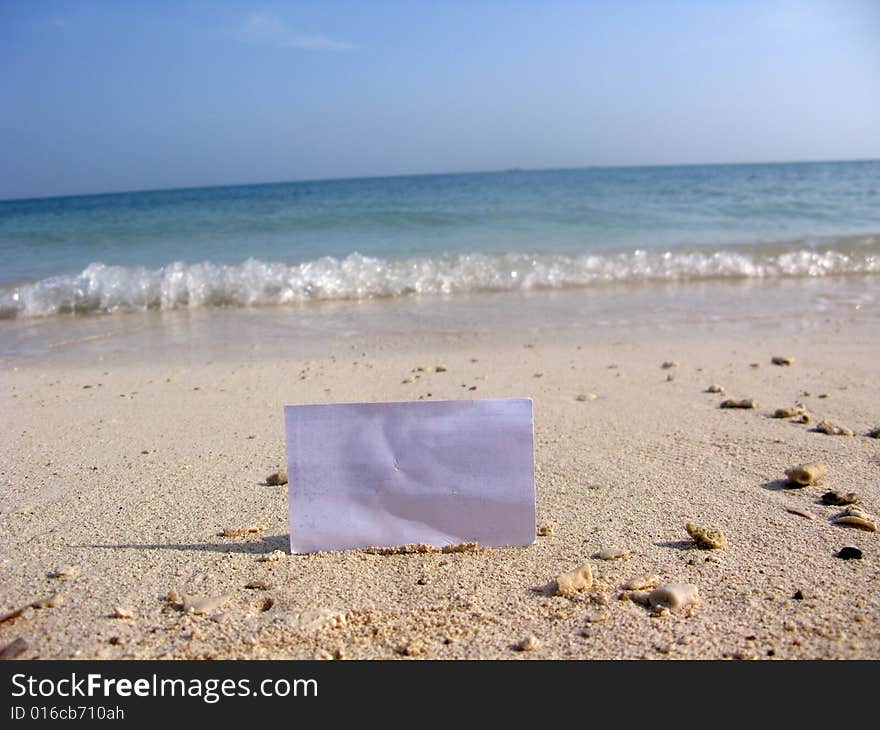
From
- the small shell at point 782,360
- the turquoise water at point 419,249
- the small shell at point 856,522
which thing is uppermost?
the turquoise water at point 419,249

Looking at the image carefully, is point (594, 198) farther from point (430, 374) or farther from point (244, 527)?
point (244, 527)

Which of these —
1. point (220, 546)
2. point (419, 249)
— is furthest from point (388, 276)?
point (220, 546)

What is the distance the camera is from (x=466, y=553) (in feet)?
6.63

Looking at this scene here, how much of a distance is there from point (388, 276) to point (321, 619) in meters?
6.85

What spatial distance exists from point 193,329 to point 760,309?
4.48 meters

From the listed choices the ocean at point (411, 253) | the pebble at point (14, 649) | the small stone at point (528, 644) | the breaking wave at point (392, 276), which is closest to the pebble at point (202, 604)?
the pebble at point (14, 649)

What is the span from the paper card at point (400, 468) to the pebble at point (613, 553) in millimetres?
244

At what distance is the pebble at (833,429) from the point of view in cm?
297

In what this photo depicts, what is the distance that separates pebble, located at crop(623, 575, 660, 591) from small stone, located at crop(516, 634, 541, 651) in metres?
0.33

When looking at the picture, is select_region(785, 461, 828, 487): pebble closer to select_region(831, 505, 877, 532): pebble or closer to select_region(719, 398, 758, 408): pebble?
select_region(831, 505, 877, 532): pebble

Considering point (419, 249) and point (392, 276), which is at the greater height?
point (419, 249)

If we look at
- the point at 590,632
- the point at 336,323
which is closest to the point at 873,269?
the point at 336,323

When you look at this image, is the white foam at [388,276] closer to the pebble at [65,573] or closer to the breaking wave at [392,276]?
the breaking wave at [392,276]

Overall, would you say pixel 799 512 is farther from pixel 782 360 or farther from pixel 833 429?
pixel 782 360
